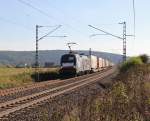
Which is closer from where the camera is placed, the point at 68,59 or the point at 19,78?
the point at 19,78

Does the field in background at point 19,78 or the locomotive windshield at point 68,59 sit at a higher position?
the locomotive windshield at point 68,59

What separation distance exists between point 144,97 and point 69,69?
39.6 meters

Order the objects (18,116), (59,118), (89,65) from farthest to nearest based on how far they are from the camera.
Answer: (89,65)
(18,116)
(59,118)

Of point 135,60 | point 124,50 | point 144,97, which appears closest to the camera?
point 144,97

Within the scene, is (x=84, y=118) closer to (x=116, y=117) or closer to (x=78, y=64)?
(x=116, y=117)

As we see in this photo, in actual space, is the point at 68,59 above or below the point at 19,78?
above

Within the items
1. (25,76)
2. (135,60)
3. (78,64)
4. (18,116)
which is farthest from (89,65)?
(18,116)

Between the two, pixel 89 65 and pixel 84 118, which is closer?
pixel 84 118

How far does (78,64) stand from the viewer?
56500 mm

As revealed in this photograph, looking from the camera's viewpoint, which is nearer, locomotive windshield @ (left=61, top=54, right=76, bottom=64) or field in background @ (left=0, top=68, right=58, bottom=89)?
field in background @ (left=0, top=68, right=58, bottom=89)

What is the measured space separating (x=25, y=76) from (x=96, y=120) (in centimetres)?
4305

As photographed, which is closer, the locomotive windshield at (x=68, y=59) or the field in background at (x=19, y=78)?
the field in background at (x=19, y=78)

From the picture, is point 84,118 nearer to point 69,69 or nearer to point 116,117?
point 116,117

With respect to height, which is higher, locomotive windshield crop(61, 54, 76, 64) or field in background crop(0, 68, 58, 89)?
locomotive windshield crop(61, 54, 76, 64)
